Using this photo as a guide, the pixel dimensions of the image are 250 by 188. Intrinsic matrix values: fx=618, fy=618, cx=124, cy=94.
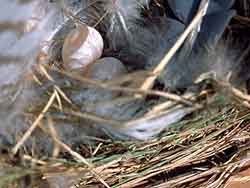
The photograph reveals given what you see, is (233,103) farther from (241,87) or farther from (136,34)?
(136,34)

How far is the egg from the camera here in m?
0.68

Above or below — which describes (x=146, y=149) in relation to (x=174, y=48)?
below

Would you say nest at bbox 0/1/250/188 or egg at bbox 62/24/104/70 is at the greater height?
egg at bbox 62/24/104/70

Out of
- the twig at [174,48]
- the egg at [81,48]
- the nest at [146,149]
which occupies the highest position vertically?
the twig at [174,48]

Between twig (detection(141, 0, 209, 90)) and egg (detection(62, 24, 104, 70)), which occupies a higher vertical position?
twig (detection(141, 0, 209, 90))

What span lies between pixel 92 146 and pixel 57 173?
2.2 inches

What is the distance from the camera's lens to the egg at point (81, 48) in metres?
0.68

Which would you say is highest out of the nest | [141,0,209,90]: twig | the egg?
[141,0,209,90]: twig

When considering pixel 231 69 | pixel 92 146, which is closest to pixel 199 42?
pixel 231 69

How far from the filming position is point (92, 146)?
644 mm

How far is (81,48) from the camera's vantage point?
68 centimetres

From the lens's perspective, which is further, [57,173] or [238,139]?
[238,139]

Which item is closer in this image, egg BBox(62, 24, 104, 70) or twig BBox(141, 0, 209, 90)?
twig BBox(141, 0, 209, 90)

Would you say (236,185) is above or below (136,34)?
below
